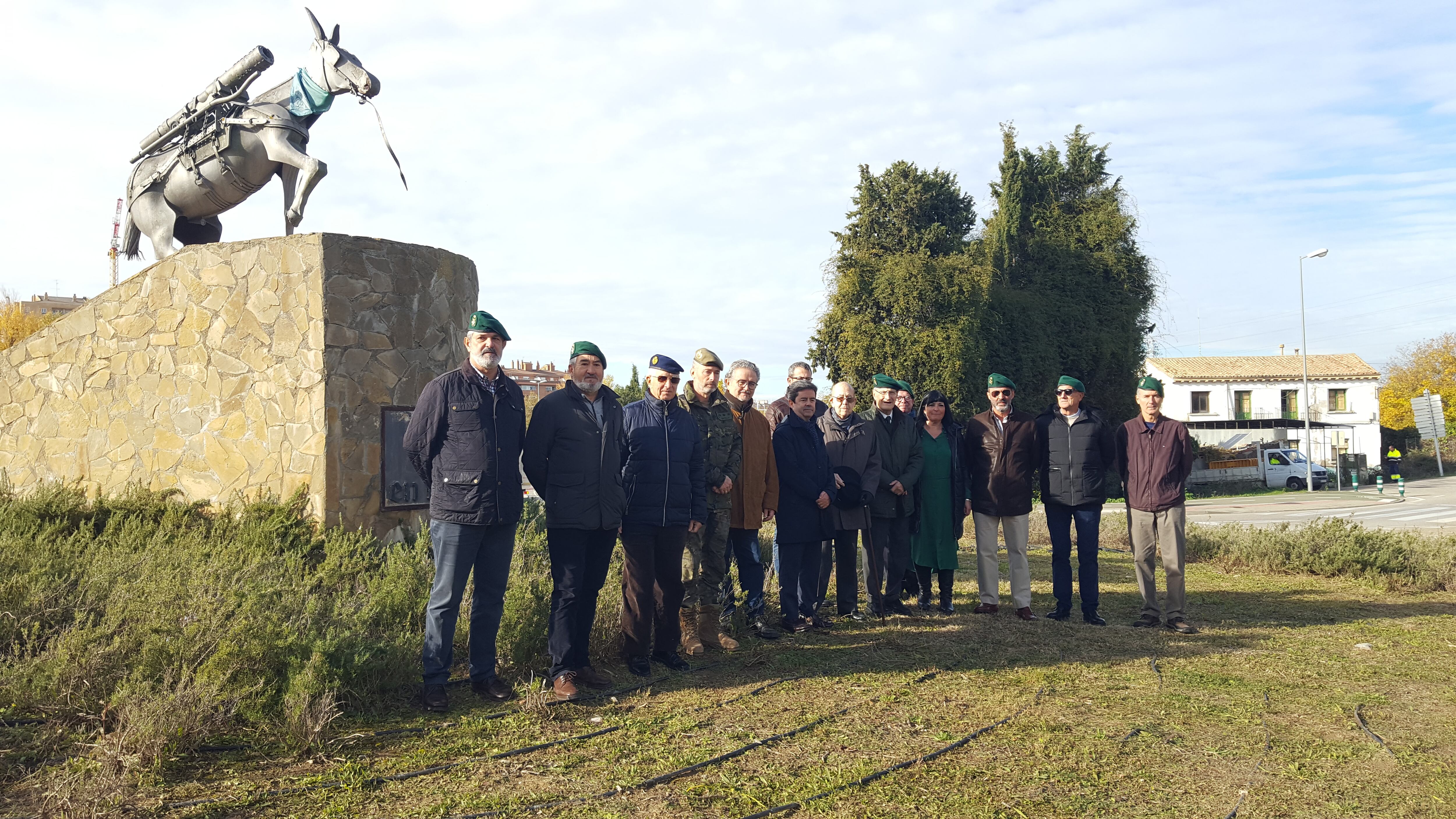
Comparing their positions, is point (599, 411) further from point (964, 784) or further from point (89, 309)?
point (89, 309)

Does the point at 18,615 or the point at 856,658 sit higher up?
the point at 18,615

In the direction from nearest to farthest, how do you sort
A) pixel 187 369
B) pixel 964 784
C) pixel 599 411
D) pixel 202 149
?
pixel 964 784 → pixel 599 411 → pixel 187 369 → pixel 202 149

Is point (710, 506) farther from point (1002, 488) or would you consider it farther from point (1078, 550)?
point (1078, 550)

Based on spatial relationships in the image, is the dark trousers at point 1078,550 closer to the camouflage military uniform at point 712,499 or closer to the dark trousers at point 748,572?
the dark trousers at point 748,572

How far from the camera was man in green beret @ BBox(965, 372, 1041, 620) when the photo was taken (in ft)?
23.9

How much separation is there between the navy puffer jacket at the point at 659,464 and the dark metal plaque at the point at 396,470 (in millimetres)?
2844

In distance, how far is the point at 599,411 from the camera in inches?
197

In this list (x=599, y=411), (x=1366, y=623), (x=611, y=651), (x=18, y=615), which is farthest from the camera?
(x=1366, y=623)

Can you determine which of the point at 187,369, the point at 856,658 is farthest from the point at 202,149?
the point at 856,658

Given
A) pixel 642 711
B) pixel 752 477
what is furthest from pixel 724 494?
pixel 642 711

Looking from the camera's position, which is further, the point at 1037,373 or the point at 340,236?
the point at 1037,373

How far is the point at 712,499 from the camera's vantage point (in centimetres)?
587

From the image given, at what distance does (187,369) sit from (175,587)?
3.60 meters

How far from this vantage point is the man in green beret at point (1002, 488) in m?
7.27
